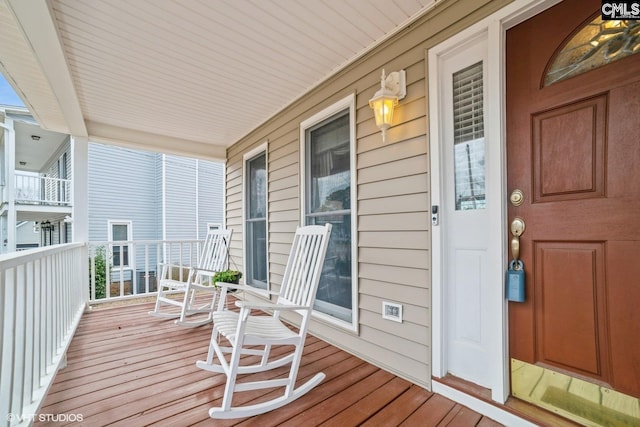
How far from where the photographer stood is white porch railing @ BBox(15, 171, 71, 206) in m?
5.84

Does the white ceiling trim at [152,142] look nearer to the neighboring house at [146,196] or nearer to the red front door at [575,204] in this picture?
the neighboring house at [146,196]

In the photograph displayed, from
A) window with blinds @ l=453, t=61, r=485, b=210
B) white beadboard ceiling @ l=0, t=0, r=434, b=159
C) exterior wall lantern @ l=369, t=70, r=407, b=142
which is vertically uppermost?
white beadboard ceiling @ l=0, t=0, r=434, b=159

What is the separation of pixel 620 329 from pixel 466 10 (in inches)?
72.1

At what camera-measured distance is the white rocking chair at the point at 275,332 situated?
5.00 feet

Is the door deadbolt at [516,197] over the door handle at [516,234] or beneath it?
over

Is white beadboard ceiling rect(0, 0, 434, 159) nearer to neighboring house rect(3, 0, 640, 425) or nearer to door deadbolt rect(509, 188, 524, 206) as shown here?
neighboring house rect(3, 0, 640, 425)

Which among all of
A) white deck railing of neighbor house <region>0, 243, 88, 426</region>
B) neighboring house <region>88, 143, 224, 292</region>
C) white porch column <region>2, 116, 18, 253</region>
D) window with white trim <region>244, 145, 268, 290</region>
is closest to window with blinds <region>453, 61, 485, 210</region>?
white deck railing of neighbor house <region>0, 243, 88, 426</region>

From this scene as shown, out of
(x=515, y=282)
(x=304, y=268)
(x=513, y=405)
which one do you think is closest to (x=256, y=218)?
(x=304, y=268)

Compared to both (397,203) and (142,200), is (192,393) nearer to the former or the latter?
(397,203)

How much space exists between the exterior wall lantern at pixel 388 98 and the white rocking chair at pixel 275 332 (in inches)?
34.6

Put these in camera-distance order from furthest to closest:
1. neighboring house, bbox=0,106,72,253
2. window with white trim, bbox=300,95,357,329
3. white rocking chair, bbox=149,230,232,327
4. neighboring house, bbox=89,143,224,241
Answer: neighboring house, bbox=89,143,224,241, neighboring house, bbox=0,106,72,253, white rocking chair, bbox=149,230,232,327, window with white trim, bbox=300,95,357,329

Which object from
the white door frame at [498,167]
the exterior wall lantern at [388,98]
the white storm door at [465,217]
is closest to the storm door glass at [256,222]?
the exterior wall lantern at [388,98]

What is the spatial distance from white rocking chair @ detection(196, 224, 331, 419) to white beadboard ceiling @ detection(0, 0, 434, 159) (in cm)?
149

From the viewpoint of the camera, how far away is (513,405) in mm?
1443
